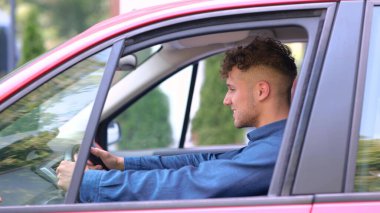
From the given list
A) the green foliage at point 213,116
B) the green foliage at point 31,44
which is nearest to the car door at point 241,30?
the green foliage at point 213,116

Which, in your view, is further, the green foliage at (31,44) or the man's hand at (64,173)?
the green foliage at (31,44)

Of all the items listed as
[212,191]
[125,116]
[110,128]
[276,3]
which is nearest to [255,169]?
[212,191]

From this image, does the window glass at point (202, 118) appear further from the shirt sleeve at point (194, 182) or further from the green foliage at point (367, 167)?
the green foliage at point (367, 167)

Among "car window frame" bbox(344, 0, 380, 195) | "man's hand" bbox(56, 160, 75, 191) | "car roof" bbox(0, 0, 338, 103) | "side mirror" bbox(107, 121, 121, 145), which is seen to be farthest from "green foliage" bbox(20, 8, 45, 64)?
"car window frame" bbox(344, 0, 380, 195)

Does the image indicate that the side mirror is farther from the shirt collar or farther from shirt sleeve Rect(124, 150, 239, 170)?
the shirt collar

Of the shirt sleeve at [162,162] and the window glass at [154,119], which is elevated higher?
the window glass at [154,119]

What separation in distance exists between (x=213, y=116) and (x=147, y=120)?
3.73 feet

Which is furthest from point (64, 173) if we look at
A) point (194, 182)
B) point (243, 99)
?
point (243, 99)

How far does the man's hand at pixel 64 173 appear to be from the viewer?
2377 millimetres

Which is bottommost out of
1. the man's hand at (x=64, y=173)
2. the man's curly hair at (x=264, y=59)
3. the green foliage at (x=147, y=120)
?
the man's hand at (x=64, y=173)

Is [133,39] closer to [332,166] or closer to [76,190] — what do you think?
[76,190]

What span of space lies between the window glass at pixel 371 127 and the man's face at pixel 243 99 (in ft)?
1.84

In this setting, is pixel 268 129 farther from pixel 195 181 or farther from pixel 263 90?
pixel 195 181

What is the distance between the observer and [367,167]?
84.6 inches
